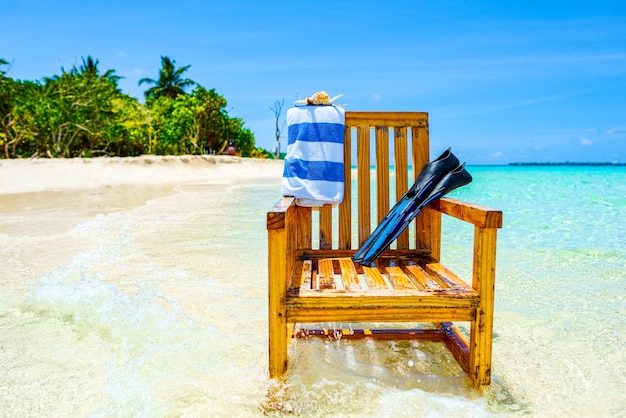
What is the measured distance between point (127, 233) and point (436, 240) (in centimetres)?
477

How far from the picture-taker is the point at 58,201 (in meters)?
10.6

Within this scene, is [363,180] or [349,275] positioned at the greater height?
[363,180]

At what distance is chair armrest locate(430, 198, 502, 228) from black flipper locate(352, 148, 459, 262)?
0.15m

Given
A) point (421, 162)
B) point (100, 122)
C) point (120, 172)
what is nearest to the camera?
point (421, 162)

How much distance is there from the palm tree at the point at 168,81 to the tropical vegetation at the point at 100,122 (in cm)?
711

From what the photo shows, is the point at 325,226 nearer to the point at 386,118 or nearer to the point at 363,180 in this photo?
the point at 363,180

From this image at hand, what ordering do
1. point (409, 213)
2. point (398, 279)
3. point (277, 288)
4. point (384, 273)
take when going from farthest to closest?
1. point (409, 213)
2. point (384, 273)
3. point (398, 279)
4. point (277, 288)

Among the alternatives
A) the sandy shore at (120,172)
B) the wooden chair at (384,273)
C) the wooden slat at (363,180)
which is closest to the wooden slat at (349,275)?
the wooden chair at (384,273)

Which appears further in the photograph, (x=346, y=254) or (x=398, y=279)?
(x=346, y=254)

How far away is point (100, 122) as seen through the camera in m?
25.0

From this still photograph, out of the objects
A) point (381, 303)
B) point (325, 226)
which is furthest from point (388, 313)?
point (325, 226)

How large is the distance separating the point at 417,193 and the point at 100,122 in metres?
25.8

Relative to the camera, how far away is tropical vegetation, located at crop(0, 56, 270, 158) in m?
23.6

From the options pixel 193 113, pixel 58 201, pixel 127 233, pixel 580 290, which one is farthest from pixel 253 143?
pixel 580 290
